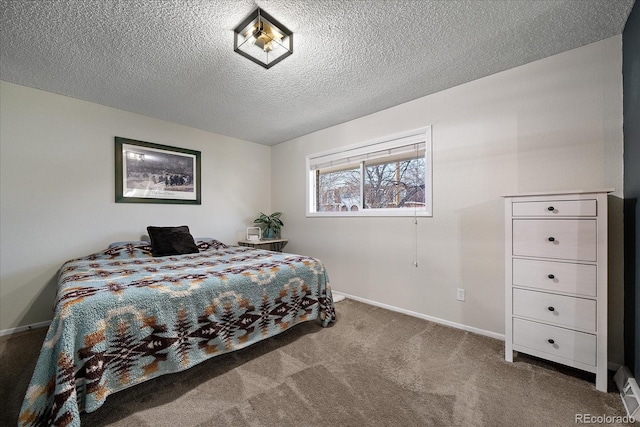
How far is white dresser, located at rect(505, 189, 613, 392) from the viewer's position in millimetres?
1573

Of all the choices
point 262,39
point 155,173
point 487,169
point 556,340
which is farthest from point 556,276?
point 155,173

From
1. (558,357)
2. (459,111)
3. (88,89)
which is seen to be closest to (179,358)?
(558,357)

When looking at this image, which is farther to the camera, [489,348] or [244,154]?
[244,154]

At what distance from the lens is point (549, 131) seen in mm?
2043

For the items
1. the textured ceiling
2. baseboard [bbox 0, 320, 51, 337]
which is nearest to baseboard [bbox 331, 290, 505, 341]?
the textured ceiling

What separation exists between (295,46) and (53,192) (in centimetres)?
289

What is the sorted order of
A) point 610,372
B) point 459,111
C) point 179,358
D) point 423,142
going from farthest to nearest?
point 423,142 → point 459,111 → point 610,372 → point 179,358

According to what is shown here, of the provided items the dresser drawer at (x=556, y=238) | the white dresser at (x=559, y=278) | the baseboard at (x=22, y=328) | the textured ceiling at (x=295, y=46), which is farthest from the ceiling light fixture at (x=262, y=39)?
the baseboard at (x=22, y=328)

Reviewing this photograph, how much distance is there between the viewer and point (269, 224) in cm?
427

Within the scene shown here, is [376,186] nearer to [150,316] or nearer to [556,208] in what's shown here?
Answer: [556,208]

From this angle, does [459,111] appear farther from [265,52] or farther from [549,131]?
[265,52]

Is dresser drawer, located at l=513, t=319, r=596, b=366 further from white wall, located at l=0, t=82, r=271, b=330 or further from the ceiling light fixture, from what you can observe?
white wall, located at l=0, t=82, r=271, b=330

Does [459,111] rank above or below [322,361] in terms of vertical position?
above

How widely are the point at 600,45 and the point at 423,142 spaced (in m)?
1.38
